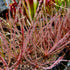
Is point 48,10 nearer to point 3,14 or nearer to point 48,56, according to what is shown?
point 3,14

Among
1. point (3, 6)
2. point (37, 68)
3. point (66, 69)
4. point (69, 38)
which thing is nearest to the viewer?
point (37, 68)

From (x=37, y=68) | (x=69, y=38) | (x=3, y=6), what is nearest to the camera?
(x=37, y=68)

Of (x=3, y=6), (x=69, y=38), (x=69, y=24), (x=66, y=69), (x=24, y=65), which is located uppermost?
(x=3, y=6)

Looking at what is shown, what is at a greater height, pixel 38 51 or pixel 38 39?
pixel 38 39

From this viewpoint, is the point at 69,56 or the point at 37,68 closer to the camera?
the point at 37,68

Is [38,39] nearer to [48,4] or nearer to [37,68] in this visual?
[37,68]

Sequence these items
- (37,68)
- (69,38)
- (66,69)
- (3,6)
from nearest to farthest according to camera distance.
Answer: (37,68)
(66,69)
(69,38)
(3,6)

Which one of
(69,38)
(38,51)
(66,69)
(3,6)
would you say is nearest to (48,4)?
(3,6)

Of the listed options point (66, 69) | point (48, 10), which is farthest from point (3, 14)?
point (66, 69)

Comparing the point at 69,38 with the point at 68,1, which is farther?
the point at 68,1

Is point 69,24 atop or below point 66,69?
atop
